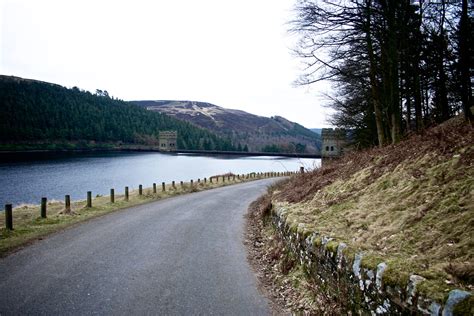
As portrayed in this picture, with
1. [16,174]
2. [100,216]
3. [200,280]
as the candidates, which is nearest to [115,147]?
[16,174]

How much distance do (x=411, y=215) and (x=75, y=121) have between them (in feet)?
545

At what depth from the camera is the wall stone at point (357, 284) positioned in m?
3.68

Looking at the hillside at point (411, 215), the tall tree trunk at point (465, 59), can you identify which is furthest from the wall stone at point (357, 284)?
the tall tree trunk at point (465, 59)

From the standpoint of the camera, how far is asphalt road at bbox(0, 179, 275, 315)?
6.23m

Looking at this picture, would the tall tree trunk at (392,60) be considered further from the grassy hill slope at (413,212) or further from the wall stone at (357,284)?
the wall stone at (357,284)

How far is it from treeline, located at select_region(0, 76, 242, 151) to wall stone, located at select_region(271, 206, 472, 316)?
442 feet

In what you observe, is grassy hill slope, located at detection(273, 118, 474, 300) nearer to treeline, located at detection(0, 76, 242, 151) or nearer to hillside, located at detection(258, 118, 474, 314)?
hillside, located at detection(258, 118, 474, 314)

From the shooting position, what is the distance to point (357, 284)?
500 centimetres

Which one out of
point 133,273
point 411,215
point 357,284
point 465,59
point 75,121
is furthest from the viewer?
point 75,121

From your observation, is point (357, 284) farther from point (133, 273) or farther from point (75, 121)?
point (75, 121)

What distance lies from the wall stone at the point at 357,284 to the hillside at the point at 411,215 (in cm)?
6

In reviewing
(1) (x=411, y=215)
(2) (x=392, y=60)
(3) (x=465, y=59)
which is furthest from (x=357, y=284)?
(2) (x=392, y=60)

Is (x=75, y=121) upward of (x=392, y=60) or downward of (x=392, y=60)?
upward

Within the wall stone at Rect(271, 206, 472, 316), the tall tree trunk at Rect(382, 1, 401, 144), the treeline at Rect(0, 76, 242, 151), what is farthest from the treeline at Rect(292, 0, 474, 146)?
the treeline at Rect(0, 76, 242, 151)
